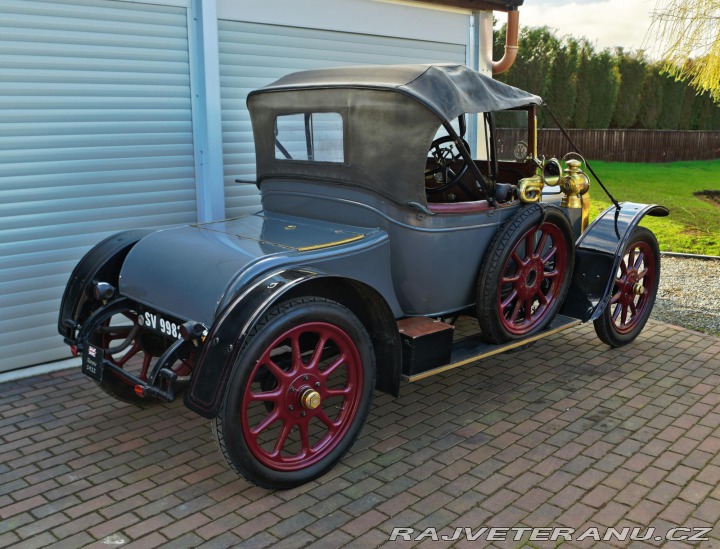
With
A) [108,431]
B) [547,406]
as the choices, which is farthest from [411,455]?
[108,431]

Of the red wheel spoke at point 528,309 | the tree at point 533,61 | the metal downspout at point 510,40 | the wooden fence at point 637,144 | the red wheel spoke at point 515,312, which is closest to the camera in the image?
the red wheel spoke at point 515,312

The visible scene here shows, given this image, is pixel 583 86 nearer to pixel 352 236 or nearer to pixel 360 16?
pixel 360 16

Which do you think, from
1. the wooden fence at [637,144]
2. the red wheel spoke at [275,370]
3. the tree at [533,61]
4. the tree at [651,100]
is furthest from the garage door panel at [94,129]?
the tree at [651,100]

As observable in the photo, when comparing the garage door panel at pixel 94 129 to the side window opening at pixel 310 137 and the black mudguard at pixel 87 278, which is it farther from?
the side window opening at pixel 310 137

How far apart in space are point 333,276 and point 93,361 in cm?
150

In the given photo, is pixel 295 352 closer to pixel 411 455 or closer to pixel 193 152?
pixel 411 455

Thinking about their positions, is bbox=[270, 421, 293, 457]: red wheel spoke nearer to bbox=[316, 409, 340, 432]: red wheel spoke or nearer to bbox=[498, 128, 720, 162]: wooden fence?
bbox=[316, 409, 340, 432]: red wheel spoke

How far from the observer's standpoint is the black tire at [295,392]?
11.6 ft

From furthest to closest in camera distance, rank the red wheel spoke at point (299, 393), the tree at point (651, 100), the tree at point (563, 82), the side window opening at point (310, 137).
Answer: the tree at point (651, 100), the tree at point (563, 82), the side window opening at point (310, 137), the red wheel spoke at point (299, 393)

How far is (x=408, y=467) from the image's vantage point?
4.08 m

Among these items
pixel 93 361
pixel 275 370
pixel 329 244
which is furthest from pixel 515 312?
pixel 93 361

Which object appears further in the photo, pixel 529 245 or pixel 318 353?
pixel 529 245

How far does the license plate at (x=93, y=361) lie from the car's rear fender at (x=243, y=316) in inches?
32.2

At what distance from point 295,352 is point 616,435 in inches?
85.8
